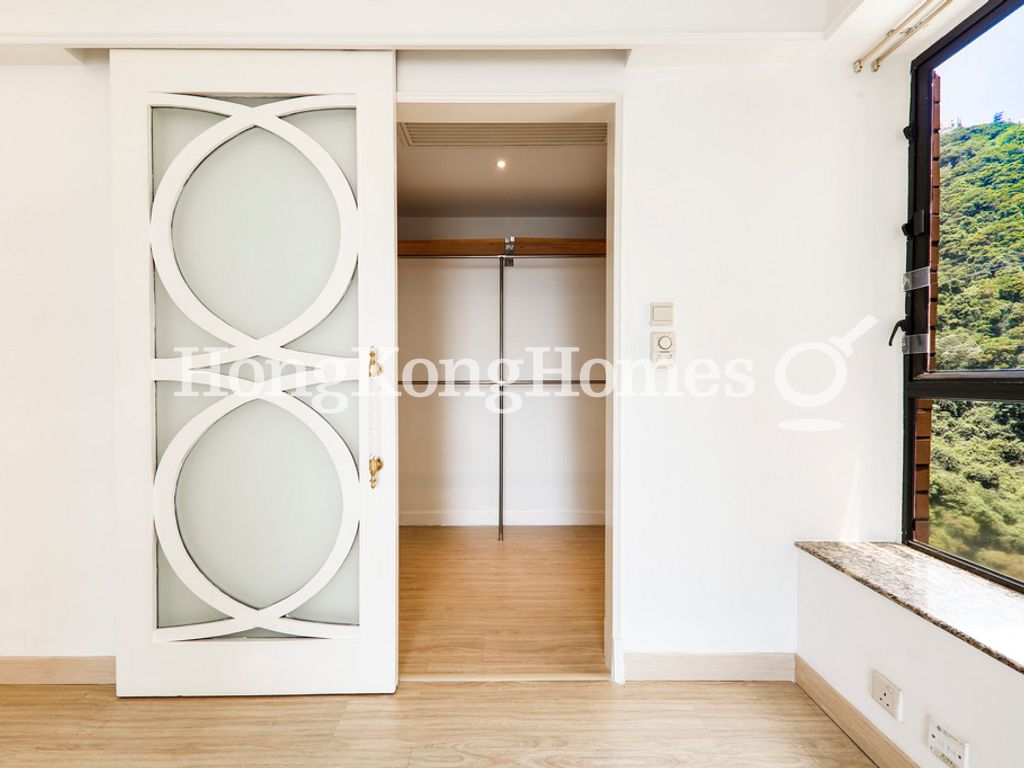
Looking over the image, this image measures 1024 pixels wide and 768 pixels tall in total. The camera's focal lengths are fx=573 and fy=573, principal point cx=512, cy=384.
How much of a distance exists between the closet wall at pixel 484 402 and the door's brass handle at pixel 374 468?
233 centimetres

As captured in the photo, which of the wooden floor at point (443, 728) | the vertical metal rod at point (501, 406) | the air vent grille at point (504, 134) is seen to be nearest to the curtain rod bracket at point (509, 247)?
the vertical metal rod at point (501, 406)

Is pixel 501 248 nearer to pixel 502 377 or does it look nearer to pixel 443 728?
pixel 502 377

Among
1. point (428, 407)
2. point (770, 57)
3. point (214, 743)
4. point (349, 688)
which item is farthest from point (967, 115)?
point (428, 407)

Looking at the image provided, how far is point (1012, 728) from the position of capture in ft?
4.18

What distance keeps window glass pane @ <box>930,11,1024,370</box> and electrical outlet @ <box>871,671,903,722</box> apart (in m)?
1.01

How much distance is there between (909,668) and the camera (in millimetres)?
1605

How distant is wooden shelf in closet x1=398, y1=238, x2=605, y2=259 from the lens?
3.93m

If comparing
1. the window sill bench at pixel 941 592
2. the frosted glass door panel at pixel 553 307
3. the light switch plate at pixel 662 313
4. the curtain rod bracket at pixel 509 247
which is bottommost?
the window sill bench at pixel 941 592

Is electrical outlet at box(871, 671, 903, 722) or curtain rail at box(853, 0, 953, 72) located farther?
curtain rail at box(853, 0, 953, 72)

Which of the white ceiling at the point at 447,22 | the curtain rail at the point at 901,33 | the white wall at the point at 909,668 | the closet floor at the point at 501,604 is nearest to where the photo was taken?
the white wall at the point at 909,668

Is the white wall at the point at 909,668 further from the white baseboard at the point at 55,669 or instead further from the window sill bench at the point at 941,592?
the white baseboard at the point at 55,669

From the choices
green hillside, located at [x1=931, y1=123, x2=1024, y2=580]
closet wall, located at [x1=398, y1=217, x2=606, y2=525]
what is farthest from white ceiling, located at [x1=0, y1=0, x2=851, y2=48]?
closet wall, located at [x1=398, y1=217, x2=606, y2=525]

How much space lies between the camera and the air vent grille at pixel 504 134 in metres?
2.71

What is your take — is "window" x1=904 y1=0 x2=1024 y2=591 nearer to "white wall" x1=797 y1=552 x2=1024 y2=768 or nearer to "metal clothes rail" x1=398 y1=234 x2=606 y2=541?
"white wall" x1=797 y1=552 x2=1024 y2=768
